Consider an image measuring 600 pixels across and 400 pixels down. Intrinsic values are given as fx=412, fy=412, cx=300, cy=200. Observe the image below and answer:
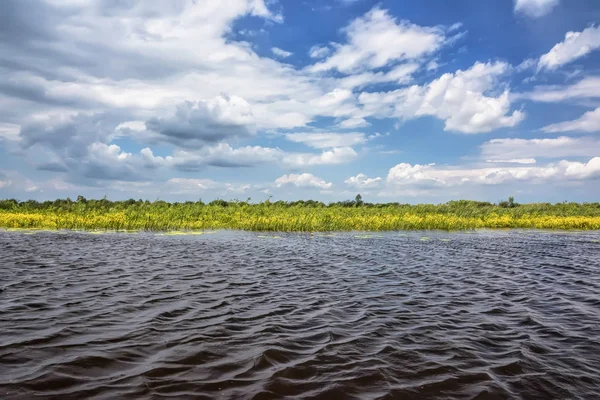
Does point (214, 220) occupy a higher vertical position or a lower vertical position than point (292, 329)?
higher

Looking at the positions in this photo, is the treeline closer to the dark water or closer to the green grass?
the green grass

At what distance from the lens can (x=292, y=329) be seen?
22.0ft

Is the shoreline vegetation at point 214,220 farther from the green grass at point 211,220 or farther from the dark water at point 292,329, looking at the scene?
the dark water at point 292,329

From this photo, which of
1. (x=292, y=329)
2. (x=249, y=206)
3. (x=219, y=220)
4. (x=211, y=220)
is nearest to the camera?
(x=292, y=329)

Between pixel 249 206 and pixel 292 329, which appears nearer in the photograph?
pixel 292 329

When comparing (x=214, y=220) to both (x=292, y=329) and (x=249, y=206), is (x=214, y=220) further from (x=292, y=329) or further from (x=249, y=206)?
(x=292, y=329)

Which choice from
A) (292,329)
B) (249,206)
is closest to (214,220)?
(249,206)

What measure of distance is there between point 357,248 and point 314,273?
23.5 feet

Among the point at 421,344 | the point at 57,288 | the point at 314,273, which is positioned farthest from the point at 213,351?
the point at 314,273

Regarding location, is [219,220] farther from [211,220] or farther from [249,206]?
[249,206]

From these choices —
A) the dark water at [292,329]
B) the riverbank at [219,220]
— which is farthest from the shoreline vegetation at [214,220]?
the dark water at [292,329]

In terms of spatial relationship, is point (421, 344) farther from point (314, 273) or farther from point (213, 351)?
point (314, 273)

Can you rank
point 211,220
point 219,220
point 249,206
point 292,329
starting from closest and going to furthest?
point 292,329, point 211,220, point 219,220, point 249,206

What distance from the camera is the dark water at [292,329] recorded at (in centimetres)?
468
